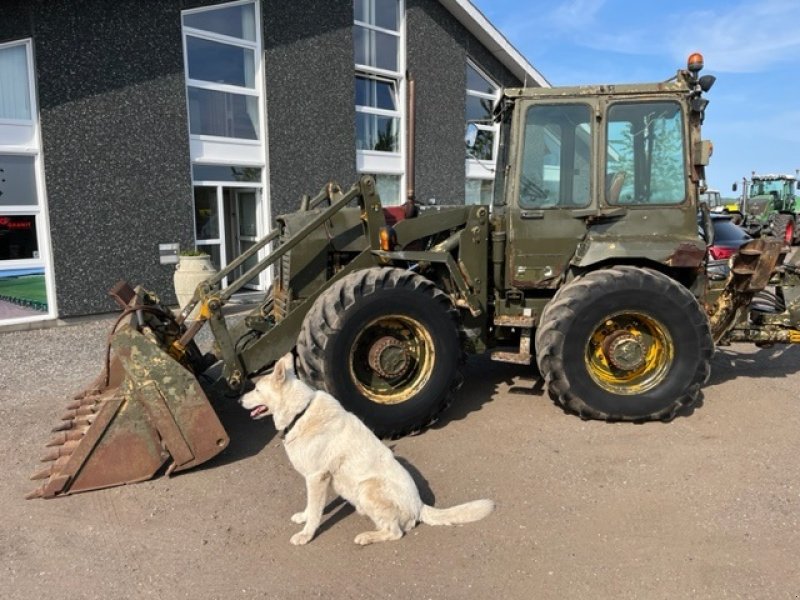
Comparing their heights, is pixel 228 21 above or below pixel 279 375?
above

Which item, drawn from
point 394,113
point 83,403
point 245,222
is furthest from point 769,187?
point 83,403

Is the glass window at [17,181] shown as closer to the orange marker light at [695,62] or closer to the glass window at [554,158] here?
the glass window at [554,158]

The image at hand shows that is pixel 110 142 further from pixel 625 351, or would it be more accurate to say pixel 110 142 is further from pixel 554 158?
pixel 625 351

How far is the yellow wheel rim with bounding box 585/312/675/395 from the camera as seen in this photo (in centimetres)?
489

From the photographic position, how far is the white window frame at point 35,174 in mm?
8625

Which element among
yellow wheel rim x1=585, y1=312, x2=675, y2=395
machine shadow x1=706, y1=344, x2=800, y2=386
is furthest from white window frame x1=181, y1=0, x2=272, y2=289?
machine shadow x1=706, y1=344, x2=800, y2=386

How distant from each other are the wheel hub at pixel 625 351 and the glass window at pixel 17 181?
857 centimetres

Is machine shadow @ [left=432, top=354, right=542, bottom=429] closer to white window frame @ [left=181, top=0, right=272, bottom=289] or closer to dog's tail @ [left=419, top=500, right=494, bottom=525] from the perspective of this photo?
dog's tail @ [left=419, top=500, right=494, bottom=525]

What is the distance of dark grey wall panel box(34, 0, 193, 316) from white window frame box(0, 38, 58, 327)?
0.11 meters

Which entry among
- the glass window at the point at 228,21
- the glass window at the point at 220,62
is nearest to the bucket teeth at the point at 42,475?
the glass window at the point at 220,62

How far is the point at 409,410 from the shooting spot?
4.64m

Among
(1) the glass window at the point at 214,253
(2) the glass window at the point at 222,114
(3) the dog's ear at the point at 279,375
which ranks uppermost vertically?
(2) the glass window at the point at 222,114

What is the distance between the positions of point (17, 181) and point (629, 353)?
888 cm

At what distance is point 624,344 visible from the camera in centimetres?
490
